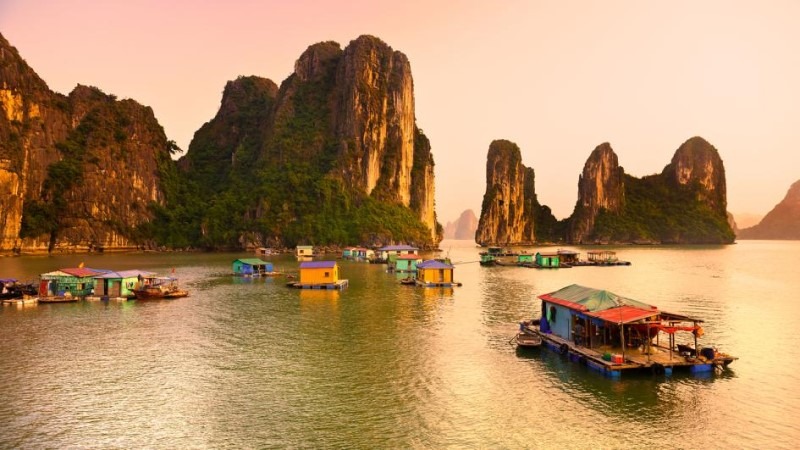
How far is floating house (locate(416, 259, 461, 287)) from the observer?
59.9m

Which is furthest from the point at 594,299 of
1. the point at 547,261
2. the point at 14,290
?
the point at 547,261

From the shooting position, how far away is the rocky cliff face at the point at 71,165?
126 metres

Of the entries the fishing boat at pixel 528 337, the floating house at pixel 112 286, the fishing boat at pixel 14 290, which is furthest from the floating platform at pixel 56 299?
the fishing boat at pixel 528 337

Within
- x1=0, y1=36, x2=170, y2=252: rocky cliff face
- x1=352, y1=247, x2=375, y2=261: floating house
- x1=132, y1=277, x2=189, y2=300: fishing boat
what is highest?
x1=0, y1=36, x2=170, y2=252: rocky cliff face

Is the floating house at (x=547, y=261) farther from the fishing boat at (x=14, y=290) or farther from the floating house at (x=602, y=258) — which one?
the fishing boat at (x=14, y=290)

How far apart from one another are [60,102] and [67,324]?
14680 cm

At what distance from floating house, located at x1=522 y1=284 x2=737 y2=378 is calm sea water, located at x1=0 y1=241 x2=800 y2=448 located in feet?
2.49

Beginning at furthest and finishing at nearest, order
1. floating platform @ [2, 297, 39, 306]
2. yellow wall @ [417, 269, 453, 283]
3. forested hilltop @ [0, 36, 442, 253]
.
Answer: forested hilltop @ [0, 36, 442, 253], yellow wall @ [417, 269, 453, 283], floating platform @ [2, 297, 39, 306]

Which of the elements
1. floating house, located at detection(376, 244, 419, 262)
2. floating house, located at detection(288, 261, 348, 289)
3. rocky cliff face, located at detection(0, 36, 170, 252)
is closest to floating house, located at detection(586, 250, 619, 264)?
floating house, located at detection(376, 244, 419, 262)

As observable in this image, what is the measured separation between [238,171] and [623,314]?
179675 mm

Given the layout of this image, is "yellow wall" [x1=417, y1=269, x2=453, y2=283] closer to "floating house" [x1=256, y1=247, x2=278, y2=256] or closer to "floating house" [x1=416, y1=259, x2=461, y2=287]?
"floating house" [x1=416, y1=259, x2=461, y2=287]

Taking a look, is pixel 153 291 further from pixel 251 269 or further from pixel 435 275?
pixel 435 275

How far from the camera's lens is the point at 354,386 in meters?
22.3

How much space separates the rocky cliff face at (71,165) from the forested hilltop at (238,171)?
35 cm
